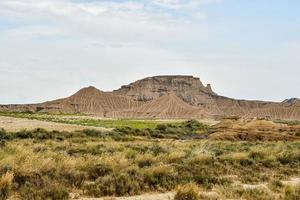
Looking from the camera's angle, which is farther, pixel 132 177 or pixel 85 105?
pixel 85 105

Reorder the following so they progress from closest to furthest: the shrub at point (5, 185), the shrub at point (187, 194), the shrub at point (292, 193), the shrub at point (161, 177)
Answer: the shrub at point (187, 194) → the shrub at point (5, 185) → the shrub at point (292, 193) → the shrub at point (161, 177)

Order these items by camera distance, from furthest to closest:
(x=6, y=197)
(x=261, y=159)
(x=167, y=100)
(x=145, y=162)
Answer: (x=167, y=100), (x=261, y=159), (x=145, y=162), (x=6, y=197)

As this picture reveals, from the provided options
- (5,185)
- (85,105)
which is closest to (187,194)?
(5,185)

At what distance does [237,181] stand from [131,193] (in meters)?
4.15

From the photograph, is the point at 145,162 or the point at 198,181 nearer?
the point at 198,181

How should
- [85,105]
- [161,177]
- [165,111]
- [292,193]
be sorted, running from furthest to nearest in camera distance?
[85,105] < [165,111] < [161,177] < [292,193]

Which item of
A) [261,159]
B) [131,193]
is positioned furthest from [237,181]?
[261,159]

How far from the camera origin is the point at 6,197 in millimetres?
12320

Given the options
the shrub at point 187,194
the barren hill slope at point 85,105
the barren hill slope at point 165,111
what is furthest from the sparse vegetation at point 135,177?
the barren hill slope at point 85,105

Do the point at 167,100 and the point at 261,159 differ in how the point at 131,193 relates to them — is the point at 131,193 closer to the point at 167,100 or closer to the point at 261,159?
the point at 261,159

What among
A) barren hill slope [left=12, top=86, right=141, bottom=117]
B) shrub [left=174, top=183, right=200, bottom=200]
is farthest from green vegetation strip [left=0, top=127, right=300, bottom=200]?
barren hill slope [left=12, top=86, right=141, bottom=117]

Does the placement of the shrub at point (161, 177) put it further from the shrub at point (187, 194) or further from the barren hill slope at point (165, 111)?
the barren hill slope at point (165, 111)

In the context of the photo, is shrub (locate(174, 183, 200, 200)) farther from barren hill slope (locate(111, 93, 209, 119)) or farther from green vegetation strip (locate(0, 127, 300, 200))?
barren hill slope (locate(111, 93, 209, 119))

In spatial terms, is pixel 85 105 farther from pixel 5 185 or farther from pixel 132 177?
pixel 5 185
